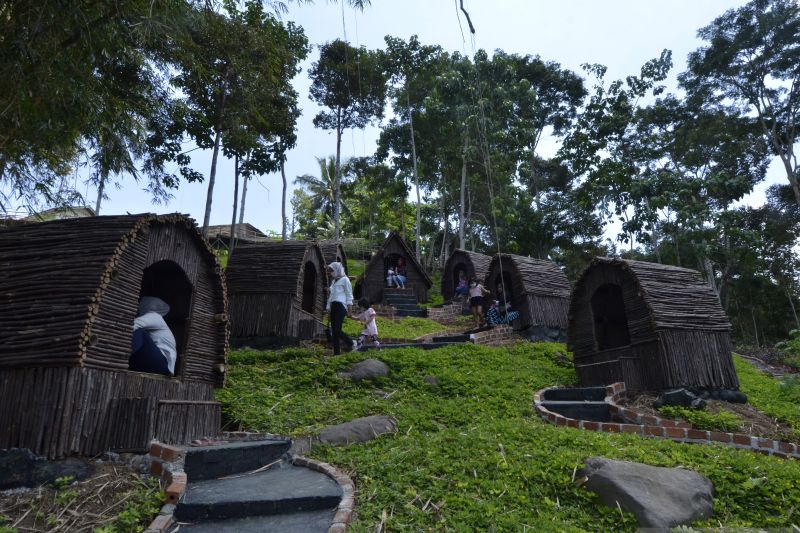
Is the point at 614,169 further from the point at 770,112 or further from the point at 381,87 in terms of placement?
the point at 381,87

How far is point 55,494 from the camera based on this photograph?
4289 mm

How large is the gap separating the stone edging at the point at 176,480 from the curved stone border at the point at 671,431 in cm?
386

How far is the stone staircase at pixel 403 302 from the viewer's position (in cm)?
2238

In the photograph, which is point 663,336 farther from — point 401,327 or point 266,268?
point 401,327

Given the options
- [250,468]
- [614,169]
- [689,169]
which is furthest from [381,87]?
[250,468]

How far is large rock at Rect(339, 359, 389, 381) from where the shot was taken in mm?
9641

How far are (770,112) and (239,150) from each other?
25.0 m

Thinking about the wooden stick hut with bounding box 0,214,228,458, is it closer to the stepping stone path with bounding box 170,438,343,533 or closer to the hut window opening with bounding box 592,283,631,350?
the stepping stone path with bounding box 170,438,343,533

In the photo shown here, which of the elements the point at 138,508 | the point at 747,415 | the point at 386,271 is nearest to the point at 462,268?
the point at 386,271

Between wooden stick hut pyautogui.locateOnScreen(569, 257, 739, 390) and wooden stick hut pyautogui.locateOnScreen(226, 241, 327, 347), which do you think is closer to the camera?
wooden stick hut pyautogui.locateOnScreen(569, 257, 739, 390)

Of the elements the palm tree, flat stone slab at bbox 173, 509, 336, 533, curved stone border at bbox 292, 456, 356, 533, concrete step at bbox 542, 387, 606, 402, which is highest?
the palm tree

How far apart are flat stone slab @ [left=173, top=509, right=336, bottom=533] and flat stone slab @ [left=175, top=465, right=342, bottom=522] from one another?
6 centimetres

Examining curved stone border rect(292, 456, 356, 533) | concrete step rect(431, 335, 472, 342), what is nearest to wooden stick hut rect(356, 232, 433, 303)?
concrete step rect(431, 335, 472, 342)

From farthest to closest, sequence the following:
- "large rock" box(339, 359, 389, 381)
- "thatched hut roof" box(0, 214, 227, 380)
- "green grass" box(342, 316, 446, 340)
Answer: "green grass" box(342, 316, 446, 340), "large rock" box(339, 359, 389, 381), "thatched hut roof" box(0, 214, 227, 380)
